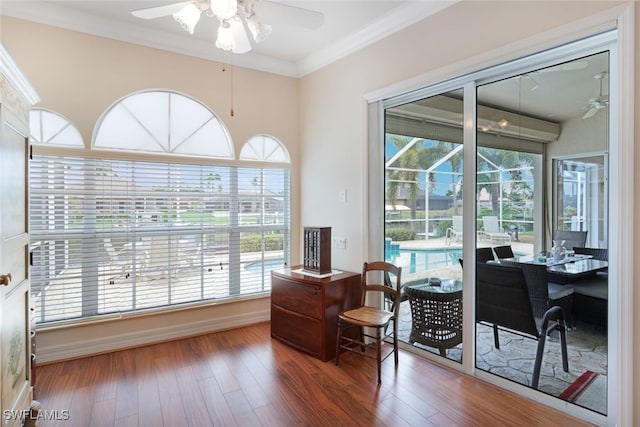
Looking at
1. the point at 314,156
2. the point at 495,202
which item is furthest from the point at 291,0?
the point at 495,202

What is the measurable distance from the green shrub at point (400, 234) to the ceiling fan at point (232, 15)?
6.20 ft

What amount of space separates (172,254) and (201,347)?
969 millimetres

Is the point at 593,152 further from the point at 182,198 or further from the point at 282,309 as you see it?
the point at 182,198

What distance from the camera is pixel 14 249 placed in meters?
1.85

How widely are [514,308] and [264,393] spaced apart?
191cm

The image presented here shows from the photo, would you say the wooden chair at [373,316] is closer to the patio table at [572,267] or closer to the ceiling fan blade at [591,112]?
the patio table at [572,267]

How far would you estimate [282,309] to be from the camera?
336 centimetres

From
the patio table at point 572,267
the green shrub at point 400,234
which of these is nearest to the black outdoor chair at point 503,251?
the patio table at point 572,267

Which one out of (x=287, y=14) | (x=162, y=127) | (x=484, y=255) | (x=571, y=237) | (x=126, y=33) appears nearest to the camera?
(x=287, y=14)

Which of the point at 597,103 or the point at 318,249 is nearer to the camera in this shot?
the point at 597,103

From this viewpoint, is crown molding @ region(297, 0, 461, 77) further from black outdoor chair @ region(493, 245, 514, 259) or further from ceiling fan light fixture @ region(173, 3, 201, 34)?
black outdoor chair @ region(493, 245, 514, 259)

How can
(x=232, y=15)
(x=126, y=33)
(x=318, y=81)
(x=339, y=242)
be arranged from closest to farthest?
(x=232, y=15)
(x=126, y=33)
(x=339, y=242)
(x=318, y=81)

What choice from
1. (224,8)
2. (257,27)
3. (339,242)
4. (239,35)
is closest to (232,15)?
(224,8)

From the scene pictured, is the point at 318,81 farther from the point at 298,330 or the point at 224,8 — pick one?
the point at 298,330
